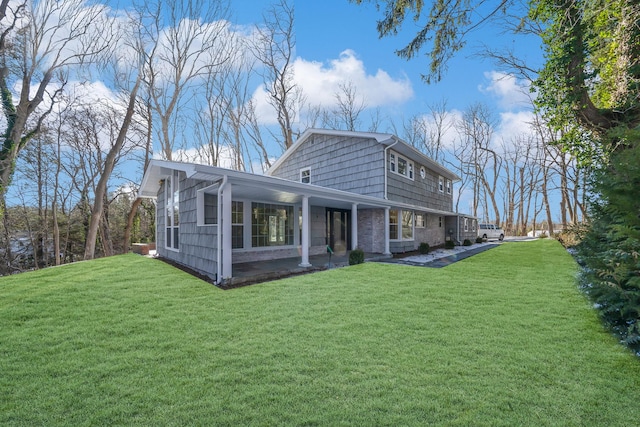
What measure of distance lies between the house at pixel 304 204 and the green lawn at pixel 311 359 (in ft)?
7.99

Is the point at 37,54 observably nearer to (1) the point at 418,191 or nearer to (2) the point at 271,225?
(2) the point at 271,225

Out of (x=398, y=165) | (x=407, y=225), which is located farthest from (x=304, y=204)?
(x=407, y=225)

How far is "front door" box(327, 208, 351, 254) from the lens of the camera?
499 inches

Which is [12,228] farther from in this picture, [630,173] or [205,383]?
[630,173]

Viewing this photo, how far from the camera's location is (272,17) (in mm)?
19625

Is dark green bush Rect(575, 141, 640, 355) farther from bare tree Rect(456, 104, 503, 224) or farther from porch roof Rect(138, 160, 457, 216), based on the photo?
bare tree Rect(456, 104, 503, 224)

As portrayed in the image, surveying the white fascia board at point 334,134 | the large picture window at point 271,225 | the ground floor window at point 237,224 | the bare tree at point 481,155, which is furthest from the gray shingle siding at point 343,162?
the bare tree at point 481,155

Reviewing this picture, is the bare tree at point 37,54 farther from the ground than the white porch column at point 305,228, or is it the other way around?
the bare tree at point 37,54

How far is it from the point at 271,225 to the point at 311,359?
7.38 meters

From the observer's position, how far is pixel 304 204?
26.2 feet

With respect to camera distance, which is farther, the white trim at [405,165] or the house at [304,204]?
the white trim at [405,165]

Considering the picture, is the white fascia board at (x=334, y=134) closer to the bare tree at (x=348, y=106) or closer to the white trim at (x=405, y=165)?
the white trim at (x=405, y=165)

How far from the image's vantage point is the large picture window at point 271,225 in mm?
9672

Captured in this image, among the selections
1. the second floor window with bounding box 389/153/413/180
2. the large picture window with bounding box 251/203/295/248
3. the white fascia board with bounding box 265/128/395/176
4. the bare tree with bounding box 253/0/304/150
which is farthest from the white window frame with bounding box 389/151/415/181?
the bare tree with bounding box 253/0/304/150
